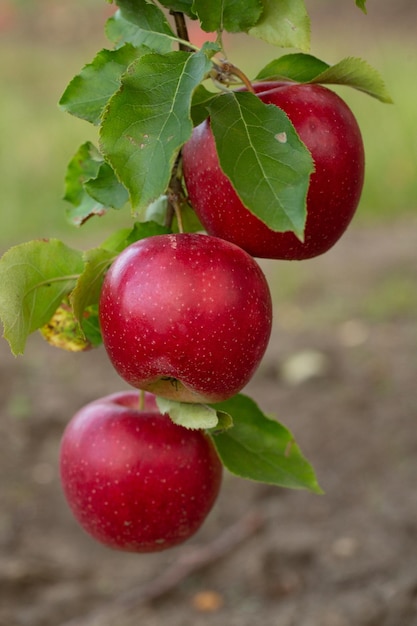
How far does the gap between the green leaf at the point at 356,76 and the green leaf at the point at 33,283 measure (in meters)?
0.30

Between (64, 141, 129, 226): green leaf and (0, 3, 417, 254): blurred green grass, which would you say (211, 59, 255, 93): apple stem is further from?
(0, 3, 417, 254): blurred green grass

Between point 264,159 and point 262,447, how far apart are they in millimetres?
385

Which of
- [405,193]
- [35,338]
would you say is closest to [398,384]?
[35,338]

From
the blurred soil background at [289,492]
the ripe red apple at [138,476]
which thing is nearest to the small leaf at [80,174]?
the ripe red apple at [138,476]

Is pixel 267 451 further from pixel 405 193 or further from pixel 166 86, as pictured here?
pixel 405 193

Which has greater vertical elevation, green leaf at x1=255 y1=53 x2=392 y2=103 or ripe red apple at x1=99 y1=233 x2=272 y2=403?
green leaf at x1=255 y1=53 x2=392 y2=103

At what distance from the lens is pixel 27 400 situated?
296 cm

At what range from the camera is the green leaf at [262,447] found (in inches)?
40.0

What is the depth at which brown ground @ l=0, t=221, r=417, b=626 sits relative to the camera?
2.11 metres

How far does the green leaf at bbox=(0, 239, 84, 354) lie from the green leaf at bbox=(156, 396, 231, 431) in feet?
0.47

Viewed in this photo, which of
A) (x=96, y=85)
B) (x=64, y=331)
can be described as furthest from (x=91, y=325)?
(x=96, y=85)

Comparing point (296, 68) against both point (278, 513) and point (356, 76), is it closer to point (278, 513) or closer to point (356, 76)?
point (356, 76)

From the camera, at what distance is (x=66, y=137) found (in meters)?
5.43

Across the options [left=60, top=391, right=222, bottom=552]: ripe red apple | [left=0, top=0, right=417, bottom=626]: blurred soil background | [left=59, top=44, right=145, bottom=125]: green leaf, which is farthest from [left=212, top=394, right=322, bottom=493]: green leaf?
[left=0, top=0, right=417, bottom=626]: blurred soil background
